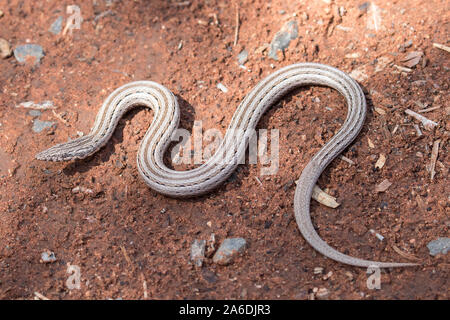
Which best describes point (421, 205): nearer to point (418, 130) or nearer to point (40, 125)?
point (418, 130)

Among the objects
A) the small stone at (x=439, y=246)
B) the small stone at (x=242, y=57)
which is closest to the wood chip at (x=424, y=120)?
the small stone at (x=439, y=246)

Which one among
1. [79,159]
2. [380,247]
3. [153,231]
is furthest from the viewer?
[79,159]

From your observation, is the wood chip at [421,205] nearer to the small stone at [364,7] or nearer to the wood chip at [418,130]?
the wood chip at [418,130]

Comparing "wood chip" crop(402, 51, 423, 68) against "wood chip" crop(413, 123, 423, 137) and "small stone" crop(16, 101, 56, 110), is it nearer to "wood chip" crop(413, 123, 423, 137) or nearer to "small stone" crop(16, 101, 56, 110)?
"wood chip" crop(413, 123, 423, 137)

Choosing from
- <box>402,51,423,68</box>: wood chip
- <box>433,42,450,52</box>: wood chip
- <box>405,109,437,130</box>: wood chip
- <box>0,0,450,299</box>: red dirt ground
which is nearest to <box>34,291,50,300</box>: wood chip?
<box>0,0,450,299</box>: red dirt ground

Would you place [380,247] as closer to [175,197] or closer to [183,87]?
[175,197]

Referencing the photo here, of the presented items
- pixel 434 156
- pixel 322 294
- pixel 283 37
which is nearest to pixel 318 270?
pixel 322 294

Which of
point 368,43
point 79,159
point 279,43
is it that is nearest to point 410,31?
point 368,43
